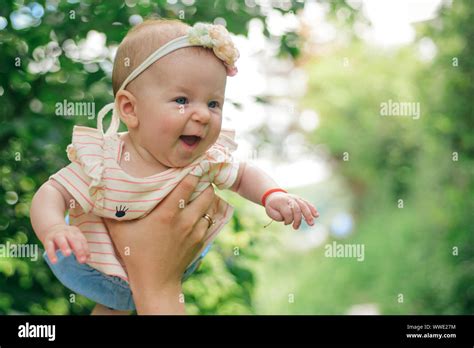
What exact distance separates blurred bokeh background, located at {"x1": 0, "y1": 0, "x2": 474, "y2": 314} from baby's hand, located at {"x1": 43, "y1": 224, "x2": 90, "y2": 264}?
720mm

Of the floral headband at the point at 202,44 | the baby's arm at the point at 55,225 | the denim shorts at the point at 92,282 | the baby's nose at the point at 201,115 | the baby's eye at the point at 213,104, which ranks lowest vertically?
the denim shorts at the point at 92,282

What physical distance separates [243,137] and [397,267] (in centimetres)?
227

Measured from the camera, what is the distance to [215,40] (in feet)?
4.54

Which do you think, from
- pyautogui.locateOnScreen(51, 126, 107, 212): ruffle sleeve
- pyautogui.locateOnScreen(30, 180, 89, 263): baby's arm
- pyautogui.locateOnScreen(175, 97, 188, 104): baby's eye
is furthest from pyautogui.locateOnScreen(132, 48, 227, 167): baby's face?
pyautogui.locateOnScreen(30, 180, 89, 263): baby's arm

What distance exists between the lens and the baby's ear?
1.42 m

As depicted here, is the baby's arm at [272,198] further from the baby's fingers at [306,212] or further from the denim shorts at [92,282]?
the denim shorts at [92,282]

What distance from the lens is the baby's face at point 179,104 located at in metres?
1.38

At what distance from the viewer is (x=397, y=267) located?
165 inches

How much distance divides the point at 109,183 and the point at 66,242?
19cm

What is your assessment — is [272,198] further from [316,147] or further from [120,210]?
[316,147]

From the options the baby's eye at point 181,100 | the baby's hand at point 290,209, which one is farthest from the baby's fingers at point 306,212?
the baby's eye at point 181,100

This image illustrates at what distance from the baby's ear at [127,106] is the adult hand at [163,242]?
6.3 inches
